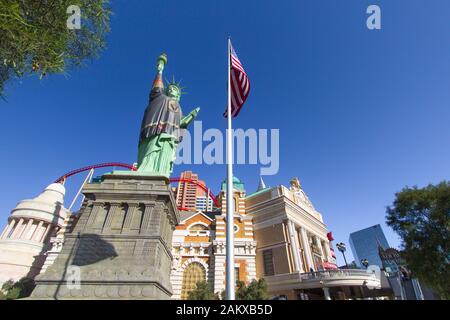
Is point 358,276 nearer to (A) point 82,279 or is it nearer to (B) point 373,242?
(A) point 82,279

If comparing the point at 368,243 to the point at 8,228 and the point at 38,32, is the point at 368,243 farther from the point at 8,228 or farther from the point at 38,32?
the point at 38,32

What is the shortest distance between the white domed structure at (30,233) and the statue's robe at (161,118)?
19.6 metres

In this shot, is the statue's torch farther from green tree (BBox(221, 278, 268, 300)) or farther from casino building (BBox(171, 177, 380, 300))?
green tree (BBox(221, 278, 268, 300))

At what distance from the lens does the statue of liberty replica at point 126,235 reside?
1358 cm

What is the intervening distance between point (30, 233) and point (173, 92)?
2978 cm

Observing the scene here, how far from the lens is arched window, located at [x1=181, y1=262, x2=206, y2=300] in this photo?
23.6 m

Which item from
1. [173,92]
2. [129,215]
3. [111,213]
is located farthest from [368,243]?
[111,213]

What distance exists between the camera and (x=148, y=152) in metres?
21.1

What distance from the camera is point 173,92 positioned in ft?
83.9

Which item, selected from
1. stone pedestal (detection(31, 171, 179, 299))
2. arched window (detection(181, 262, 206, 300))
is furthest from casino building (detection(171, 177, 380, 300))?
stone pedestal (detection(31, 171, 179, 299))

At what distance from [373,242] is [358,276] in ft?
615

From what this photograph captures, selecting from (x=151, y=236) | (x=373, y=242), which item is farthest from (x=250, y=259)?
(x=373, y=242)

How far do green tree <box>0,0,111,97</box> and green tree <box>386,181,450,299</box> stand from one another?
76.1 ft

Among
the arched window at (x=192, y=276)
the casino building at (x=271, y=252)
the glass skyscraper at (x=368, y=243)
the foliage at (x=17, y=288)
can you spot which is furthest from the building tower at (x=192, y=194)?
the glass skyscraper at (x=368, y=243)
